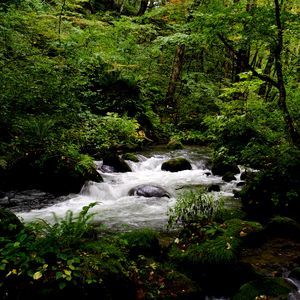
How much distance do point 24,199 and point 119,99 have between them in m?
9.32

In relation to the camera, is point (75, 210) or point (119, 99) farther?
point (119, 99)

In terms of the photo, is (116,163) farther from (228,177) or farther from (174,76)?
(174,76)

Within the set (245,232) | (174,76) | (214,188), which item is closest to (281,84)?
(214,188)

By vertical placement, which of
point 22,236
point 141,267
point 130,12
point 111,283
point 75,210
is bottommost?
point 75,210

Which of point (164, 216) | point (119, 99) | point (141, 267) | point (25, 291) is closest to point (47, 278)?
point (25, 291)

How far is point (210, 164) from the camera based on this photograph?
1339 cm

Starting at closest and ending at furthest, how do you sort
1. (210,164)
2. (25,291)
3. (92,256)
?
(25,291) < (92,256) < (210,164)

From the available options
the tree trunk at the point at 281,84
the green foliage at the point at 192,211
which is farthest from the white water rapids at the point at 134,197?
the tree trunk at the point at 281,84

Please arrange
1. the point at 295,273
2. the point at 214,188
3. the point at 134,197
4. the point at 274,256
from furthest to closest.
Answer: the point at 214,188
the point at 134,197
the point at 274,256
the point at 295,273

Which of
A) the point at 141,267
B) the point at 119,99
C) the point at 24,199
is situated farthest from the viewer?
the point at 119,99

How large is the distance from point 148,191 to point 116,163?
2.60 metres

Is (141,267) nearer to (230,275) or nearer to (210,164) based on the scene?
(230,275)

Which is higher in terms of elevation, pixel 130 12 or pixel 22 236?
pixel 130 12

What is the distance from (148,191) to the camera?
973 cm
